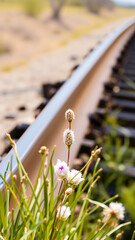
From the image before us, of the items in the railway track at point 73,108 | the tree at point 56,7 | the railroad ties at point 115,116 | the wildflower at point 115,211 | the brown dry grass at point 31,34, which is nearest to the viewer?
the wildflower at point 115,211

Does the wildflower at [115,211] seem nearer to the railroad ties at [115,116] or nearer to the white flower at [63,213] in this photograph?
the white flower at [63,213]

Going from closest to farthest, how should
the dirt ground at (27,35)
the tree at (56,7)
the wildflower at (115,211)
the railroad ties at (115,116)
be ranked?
1. the wildflower at (115,211)
2. the railroad ties at (115,116)
3. the dirt ground at (27,35)
4. the tree at (56,7)

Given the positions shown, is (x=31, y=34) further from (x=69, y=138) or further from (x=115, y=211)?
(x=115, y=211)

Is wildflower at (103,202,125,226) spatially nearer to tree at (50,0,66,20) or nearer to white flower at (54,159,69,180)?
white flower at (54,159,69,180)

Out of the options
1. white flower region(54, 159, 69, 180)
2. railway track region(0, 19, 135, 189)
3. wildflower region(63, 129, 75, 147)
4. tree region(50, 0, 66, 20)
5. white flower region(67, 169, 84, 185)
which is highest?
wildflower region(63, 129, 75, 147)

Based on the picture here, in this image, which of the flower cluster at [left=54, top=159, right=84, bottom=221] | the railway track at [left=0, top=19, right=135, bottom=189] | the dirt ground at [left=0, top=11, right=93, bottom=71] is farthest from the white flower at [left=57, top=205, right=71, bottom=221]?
the dirt ground at [left=0, top=11, right=93, bottom=71]

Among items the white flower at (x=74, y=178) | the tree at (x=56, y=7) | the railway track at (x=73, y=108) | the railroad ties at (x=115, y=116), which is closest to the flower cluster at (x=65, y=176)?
the white flower at (x=74, y=178)

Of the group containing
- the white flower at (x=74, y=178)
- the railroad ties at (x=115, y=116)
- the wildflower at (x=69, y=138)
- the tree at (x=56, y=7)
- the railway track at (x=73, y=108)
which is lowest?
the tree at (x=56, y=7)
